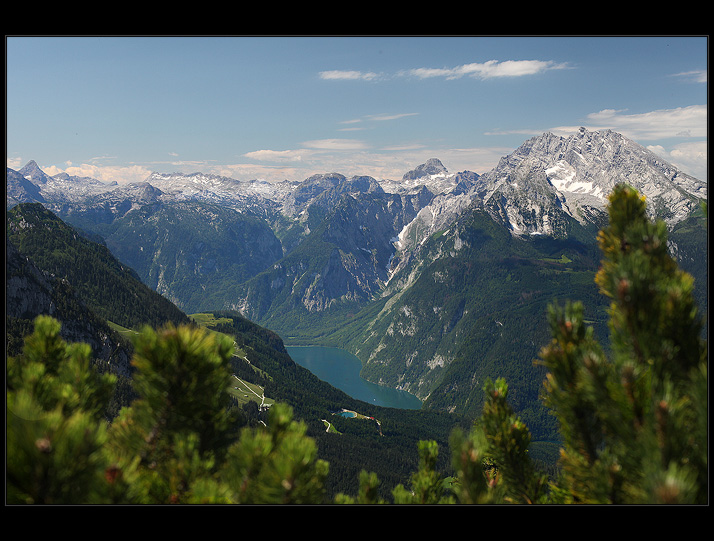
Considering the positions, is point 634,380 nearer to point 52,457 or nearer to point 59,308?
point 52,457

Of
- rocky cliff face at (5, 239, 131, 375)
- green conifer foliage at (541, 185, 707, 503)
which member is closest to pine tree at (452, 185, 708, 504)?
green conifer foliage at (541, 185, 707, 503)

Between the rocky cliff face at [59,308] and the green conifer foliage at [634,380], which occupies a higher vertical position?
the green conifer foliage at [634,380]

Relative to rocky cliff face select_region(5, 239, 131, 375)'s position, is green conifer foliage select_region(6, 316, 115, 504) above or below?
above

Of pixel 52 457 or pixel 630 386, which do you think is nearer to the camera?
pixel 52 457

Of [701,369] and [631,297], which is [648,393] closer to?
[701,369]

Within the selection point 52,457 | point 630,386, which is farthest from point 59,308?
point 630,386

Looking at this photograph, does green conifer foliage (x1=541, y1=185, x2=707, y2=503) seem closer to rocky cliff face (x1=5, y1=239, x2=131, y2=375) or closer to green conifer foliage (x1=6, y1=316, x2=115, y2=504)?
green conifer foliage (x1=6, y1=316, x2=115, y2=504)

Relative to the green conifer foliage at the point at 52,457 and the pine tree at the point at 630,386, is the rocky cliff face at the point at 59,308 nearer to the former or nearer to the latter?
the green conifer foliage at the point at 52,457

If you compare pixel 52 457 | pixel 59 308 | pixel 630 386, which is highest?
pixel 630 386

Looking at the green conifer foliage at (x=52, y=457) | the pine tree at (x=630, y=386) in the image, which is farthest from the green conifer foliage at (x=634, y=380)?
the green conifer foliage at (x=52, y=457)

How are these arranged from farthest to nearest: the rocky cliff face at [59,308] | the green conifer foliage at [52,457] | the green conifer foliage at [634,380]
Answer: the rocky cliff face at [59,308], the green conifer foliage at [634,380], the green conifer foliage at [52,457]
